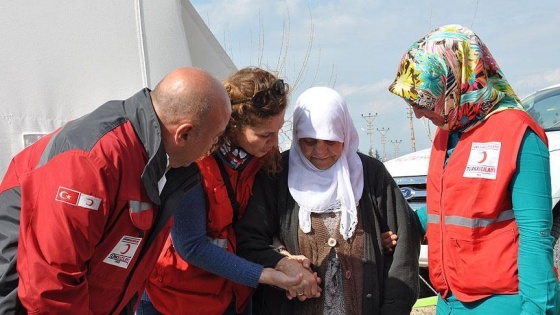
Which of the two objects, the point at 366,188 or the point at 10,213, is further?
the point at 366,188

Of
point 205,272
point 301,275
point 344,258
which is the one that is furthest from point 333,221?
point 205,272

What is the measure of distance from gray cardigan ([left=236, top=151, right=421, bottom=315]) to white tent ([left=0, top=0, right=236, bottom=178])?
1.75m

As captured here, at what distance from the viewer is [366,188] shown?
2.28m

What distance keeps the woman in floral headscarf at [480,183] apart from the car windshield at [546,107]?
3471mm

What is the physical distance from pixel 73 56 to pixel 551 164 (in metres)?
3.82

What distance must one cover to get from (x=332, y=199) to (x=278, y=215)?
9.4 inches

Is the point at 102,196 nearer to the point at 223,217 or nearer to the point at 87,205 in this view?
the point at 87,205

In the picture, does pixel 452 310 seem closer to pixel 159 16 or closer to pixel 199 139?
pixel 199 139

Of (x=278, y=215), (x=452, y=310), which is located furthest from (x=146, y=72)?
(x=452, y=310)

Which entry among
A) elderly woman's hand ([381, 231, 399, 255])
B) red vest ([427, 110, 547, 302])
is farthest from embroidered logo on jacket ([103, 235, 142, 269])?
red vest ([427, 110, 547, 302])

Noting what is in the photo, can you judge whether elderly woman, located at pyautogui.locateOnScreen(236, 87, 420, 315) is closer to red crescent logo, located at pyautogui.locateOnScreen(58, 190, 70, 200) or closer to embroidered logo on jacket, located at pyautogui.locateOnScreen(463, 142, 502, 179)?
embroidered logo on jacket, located at pyautogui.locateOnScreen(463, 142, 502, 179)

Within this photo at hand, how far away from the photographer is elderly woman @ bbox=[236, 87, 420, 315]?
7.07ft

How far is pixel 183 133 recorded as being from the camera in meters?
1.59

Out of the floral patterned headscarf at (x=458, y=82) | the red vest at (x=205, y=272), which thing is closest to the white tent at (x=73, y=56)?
the red vest at (x=205, y=272)
